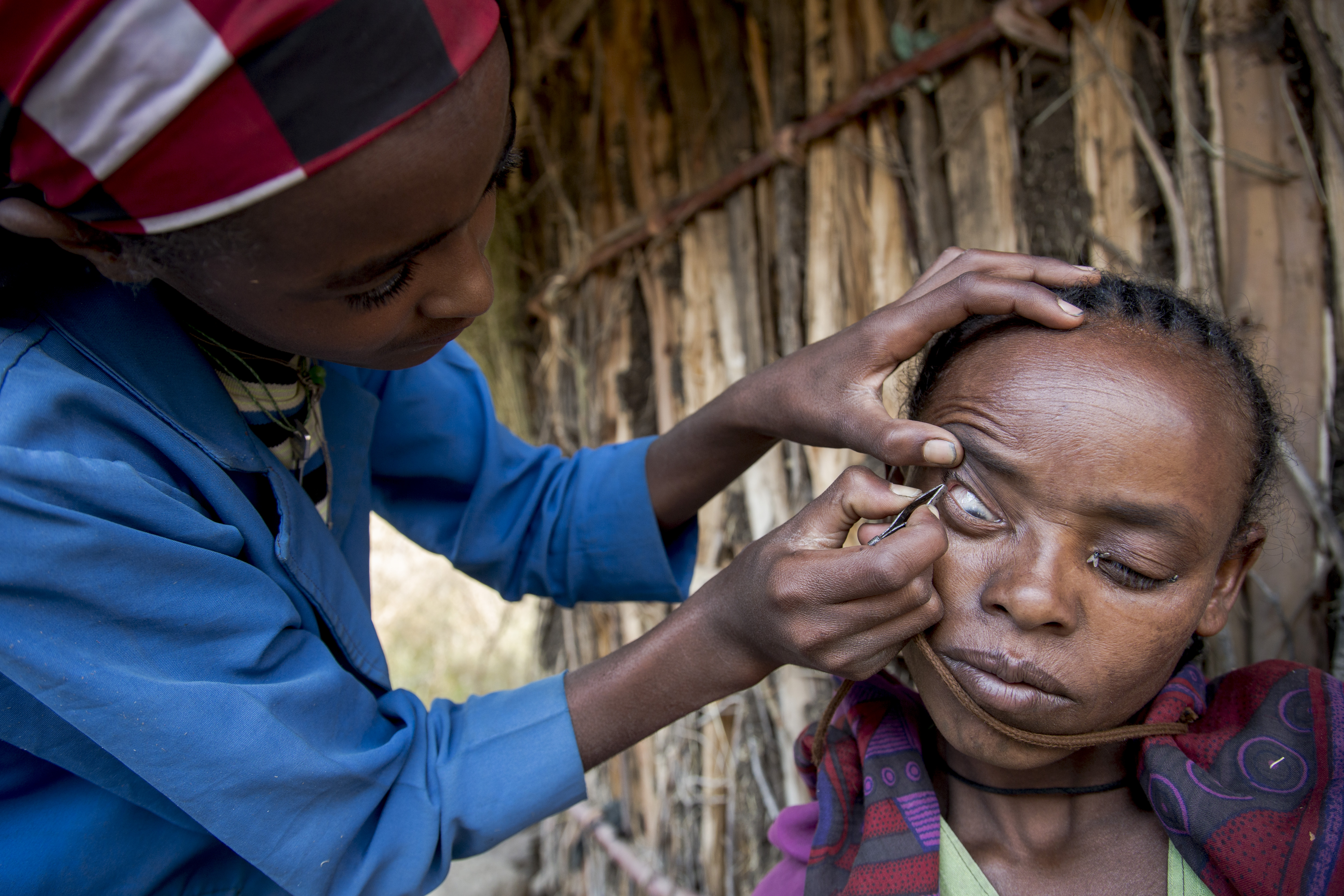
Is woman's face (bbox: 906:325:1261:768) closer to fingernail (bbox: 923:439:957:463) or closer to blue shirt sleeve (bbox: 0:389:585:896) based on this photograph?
fingernail (bbox: 923:439:957:463)

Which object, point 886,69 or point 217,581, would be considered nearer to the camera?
point 217,581

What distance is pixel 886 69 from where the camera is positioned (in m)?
1.94

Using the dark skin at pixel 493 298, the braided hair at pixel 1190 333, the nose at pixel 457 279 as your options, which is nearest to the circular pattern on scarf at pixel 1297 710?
the braided hair at pixel 1190 333

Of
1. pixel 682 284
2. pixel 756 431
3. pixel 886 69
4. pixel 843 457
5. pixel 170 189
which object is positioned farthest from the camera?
pixel 682 284

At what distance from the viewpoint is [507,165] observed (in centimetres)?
110

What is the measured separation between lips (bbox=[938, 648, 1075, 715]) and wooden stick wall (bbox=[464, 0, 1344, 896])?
0.69 meters

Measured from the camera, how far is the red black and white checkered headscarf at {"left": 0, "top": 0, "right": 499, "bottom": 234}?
0.77m

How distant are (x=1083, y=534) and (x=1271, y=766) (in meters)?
0.39

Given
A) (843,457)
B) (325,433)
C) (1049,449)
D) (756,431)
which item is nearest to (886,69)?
(843,457)

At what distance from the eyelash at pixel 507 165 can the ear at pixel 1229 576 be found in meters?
1.06

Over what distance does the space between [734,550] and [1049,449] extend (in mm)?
1515

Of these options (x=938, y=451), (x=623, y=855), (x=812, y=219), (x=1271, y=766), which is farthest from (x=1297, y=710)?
(x=623, y=855)

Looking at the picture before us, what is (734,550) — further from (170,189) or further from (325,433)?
(170,189)

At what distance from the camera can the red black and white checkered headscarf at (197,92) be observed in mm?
768
